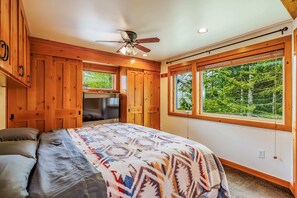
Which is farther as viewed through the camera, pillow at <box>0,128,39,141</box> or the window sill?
the window sill

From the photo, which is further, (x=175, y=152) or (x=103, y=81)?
(x=103, y=81)

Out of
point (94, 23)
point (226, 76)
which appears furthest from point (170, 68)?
point (94, 23)

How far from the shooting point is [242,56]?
2873 millimetres

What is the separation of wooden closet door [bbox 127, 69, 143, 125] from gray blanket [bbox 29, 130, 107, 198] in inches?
106

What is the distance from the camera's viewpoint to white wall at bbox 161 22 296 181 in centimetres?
233

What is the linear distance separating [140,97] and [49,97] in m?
2.14

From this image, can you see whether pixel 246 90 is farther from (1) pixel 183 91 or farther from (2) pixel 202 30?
(1) pixel 183 91

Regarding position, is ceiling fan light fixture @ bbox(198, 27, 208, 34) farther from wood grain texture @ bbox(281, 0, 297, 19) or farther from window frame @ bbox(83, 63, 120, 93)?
window frame @ bbox(83, 63, 120, 93)

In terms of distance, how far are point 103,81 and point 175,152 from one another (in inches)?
119

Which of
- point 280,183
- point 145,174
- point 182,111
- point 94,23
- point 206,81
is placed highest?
point 94,23

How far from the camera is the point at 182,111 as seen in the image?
4.21 m

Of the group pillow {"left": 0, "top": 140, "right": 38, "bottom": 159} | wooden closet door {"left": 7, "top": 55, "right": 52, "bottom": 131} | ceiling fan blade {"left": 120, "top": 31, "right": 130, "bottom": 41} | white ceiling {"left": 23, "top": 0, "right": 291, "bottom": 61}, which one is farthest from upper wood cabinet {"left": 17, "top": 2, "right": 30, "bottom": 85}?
ceiling fan blade {"left": 120, "top": 31, "right": 130, "bottom": 41}

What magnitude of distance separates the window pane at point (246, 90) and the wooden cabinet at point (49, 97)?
2.88m

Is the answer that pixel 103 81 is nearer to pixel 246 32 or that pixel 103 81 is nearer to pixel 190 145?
pixel 190 145
